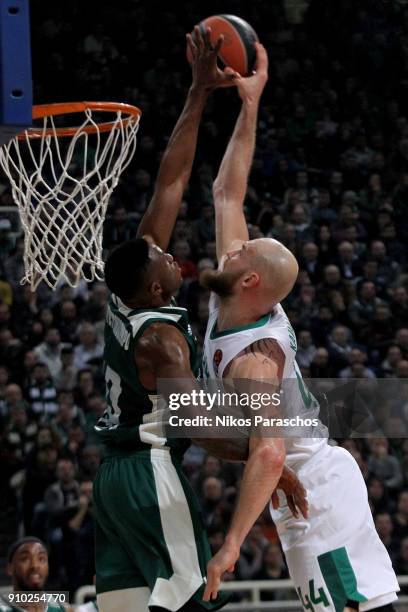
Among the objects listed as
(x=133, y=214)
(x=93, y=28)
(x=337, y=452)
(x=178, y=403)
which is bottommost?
(x=133, y=214)

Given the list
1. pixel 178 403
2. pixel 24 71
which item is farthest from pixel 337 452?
pixel 24 71

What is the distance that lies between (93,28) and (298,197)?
2.94m

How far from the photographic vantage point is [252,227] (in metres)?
9.72

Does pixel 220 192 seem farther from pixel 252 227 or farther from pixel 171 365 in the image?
pixel 252 227

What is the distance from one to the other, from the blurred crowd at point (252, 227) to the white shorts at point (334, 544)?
11.5 feet

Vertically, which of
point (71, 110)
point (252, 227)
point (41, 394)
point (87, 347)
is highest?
point (71, 110)

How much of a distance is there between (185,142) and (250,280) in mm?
657

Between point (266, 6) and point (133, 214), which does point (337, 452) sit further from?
point (266, 6)

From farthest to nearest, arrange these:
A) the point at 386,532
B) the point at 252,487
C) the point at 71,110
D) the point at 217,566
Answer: the point at 386,532 < the point at 71,110 < the point at 252,487 < the point at 217,566

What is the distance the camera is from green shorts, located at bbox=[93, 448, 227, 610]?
3.55 metres

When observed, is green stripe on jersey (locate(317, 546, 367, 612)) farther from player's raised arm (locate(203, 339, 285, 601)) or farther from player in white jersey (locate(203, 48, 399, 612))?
player's raised arm (locate(203, 339, 285, 601))

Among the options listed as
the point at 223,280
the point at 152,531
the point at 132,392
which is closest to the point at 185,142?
the point at 223,280

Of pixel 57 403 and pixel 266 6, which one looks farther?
pixel 266 6

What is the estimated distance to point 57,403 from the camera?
809 cm
